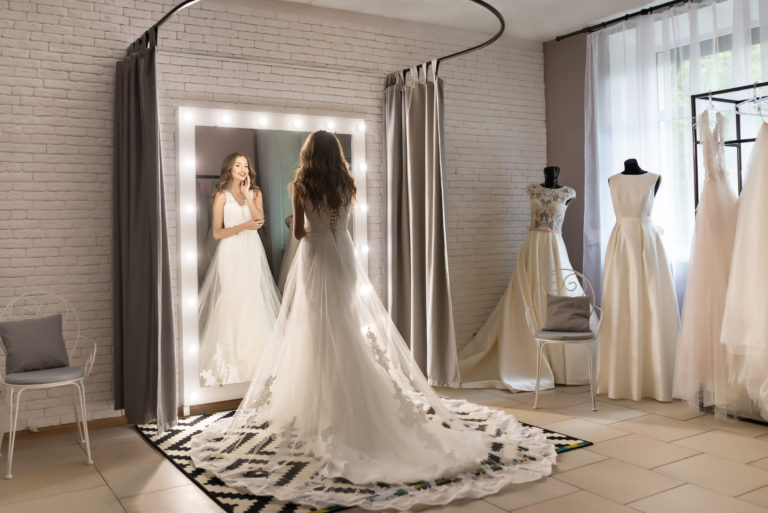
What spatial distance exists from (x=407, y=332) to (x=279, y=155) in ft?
5.52

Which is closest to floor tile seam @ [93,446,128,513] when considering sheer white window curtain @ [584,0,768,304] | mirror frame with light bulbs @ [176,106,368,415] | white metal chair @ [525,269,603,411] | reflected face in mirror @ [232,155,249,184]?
mirror frame with light bulbs @ [176,106,368,415]

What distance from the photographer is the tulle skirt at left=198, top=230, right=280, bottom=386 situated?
5.02 meters

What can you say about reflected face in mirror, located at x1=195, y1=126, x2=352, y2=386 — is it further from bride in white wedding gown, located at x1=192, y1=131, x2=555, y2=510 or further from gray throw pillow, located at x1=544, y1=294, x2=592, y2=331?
gray throw pillow, located at x1=544, y1=294, x2=592, y2=331

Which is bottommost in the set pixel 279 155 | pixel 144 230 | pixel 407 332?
pixel 407 332

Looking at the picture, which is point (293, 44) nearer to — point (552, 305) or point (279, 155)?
point (279, 155)

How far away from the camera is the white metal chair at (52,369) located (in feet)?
12.6

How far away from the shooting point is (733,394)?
4457mm

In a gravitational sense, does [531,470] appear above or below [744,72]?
below

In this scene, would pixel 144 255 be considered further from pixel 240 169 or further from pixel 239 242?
pixel 240 169

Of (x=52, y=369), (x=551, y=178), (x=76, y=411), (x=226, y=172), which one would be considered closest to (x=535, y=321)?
(x=551, y=178)

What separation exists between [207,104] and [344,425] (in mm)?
2567

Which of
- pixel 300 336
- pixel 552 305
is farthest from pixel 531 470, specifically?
pixel 552 305

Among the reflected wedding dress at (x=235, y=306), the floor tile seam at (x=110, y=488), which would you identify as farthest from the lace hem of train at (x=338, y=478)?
the reflected wedding dress at (x=235, y=306)

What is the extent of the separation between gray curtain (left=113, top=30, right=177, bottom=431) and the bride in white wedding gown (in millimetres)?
480
